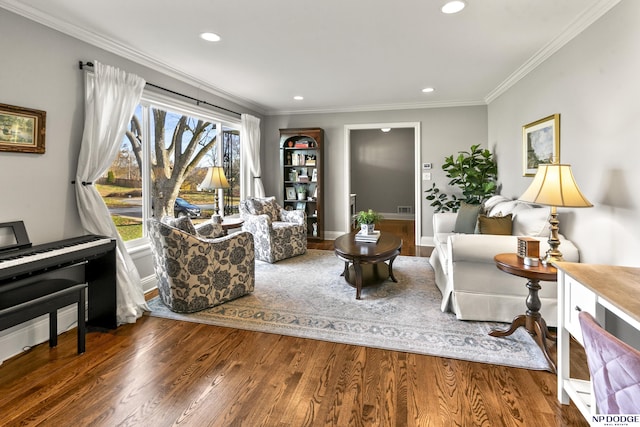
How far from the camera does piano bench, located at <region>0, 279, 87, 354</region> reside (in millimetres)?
1977

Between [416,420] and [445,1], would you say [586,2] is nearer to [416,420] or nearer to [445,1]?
[445,1]

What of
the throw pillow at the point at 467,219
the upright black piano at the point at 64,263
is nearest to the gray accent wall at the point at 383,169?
the throw pillow at the point at 467,219

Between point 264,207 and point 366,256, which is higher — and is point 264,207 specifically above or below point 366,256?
above

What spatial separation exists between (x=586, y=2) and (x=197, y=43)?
3.13 meters

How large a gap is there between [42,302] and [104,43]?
7.49 ft

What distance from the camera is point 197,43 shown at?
123 inches

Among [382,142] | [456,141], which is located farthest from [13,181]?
[382,142]

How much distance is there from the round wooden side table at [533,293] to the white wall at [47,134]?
343cm

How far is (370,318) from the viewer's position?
2.90m

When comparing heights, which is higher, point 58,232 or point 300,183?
point 300,183

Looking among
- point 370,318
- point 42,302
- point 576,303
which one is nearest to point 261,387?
point 370,318

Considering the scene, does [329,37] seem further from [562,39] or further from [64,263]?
[64,263]

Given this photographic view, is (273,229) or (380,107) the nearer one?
(273,229)

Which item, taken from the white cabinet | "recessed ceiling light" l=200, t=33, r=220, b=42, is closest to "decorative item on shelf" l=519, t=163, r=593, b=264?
the white cabinet
